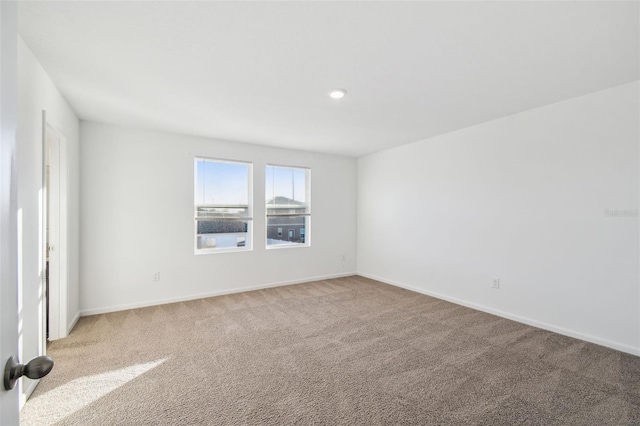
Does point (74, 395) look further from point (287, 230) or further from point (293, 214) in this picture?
point (293, 214)

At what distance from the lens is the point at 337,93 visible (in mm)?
2951

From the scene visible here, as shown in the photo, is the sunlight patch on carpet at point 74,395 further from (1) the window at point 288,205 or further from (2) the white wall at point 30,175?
(1) the window at point 288,205

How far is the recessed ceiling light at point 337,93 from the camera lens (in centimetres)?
290

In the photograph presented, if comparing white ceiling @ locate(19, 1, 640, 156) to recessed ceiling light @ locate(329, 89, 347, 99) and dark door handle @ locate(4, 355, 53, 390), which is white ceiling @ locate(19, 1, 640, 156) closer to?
recessed ceiling light @ locate(329, 89, 347, 99)

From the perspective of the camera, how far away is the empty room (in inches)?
75.8

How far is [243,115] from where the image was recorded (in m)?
3.60

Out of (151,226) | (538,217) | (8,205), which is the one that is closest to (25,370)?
(8,205)

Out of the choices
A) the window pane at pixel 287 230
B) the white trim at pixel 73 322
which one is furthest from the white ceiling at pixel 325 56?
the white trim at pixel 73 322

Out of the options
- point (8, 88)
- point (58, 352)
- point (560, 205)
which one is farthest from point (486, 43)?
point (58, 352)

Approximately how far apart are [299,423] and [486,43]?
2.84m

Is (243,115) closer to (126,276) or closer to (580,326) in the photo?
(126,276)

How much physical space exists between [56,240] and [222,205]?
6.92ft

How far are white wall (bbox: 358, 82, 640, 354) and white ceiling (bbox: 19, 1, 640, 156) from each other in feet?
1.21

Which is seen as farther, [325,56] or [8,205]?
[325,56]
